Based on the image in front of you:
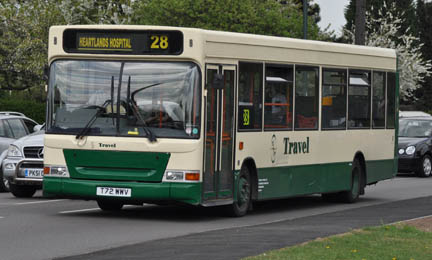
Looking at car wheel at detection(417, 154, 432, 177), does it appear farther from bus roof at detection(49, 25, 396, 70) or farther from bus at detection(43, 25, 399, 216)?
bus at detection(43, 25, 399, 216)

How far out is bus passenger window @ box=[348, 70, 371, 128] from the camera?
20.4 meters

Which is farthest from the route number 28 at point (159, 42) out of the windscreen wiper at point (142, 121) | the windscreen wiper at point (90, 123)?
the windscreen wiper at point (90, 123)

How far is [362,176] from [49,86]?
7573mm

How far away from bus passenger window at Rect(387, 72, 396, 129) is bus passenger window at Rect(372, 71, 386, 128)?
0.26m

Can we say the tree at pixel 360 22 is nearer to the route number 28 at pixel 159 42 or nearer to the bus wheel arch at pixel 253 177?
the bus wheel arch at pixel 253 177

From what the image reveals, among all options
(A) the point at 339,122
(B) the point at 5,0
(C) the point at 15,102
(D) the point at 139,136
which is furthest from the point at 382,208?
(B) the point at 5,0

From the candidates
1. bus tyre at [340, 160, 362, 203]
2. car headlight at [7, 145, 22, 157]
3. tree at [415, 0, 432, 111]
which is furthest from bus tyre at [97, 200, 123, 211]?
tree at [415, 0, 432, 111]

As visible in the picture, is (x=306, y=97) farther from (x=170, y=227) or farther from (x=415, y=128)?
(x=415, y=128)

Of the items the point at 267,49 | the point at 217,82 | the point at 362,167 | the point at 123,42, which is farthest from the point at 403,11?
the point at 123,42

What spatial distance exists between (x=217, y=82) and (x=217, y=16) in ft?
128

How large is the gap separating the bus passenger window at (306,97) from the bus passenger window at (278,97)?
0.28 meters

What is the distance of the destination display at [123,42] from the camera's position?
15.4m

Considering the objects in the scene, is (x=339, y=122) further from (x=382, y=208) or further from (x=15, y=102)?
(x=15, y=102)

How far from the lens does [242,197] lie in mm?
16672
